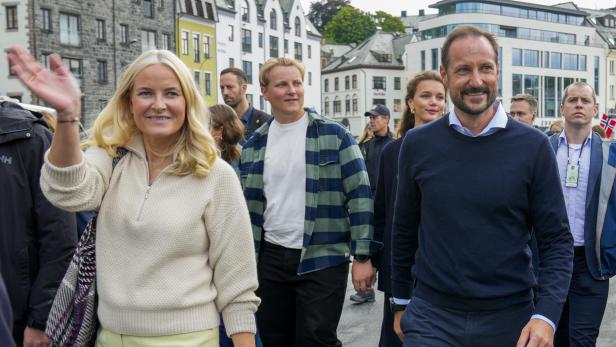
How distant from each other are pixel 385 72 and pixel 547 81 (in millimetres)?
17614

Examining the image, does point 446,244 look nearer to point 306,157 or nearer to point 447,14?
point 306,157

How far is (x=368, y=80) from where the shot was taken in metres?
84.0

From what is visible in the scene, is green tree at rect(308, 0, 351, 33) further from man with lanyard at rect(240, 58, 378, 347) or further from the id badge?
man with lanyard at rect(240, 58, 378, 347)

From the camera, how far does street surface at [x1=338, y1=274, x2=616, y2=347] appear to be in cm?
734

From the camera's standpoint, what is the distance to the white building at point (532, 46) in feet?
251

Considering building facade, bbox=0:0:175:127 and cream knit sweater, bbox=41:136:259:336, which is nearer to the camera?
cream knit sweater, bbox=41:136:259:336

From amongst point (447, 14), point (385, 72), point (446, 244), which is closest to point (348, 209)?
point (446, 244)

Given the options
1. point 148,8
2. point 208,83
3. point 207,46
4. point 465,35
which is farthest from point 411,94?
point 207,46

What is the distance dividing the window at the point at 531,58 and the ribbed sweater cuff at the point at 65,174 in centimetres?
8149

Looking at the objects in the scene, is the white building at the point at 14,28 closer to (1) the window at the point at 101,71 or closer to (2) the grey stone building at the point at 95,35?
(2) the grey stone building at the point at 95,35

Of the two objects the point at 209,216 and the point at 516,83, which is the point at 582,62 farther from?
the point at 209,216

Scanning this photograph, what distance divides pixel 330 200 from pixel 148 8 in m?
52.0

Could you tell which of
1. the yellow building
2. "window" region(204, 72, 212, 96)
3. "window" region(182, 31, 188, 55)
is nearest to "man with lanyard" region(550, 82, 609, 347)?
the yellow building

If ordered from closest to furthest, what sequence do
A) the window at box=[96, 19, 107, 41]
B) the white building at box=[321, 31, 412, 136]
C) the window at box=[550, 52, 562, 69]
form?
the window at box=[96, 19, 107, 41]
the window at box=[550, 52, 562, 69]
the white building at box=[321, 31, 412, 136]
